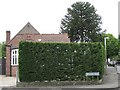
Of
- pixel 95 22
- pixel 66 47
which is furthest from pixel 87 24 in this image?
pixel 66 47

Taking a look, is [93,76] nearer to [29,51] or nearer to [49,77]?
[49,77]

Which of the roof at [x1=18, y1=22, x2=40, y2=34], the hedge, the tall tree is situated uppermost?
the tall tree

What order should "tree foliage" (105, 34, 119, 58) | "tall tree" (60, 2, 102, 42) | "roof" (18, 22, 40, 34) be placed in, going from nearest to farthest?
"roof" (18, 22, 40, 34)
"tall tree" (60, 2, 102, 42)
"tree foliage" (105, 34, 119, 58)

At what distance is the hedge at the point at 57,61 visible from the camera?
1192 inches

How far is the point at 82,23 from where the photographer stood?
8231 centimetres

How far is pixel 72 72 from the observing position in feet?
101

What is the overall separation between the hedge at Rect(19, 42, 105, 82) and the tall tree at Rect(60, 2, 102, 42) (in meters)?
49.6

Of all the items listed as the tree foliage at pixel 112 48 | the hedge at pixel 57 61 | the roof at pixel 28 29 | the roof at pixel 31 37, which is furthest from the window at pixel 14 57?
the tree foliage at pixel 112 48

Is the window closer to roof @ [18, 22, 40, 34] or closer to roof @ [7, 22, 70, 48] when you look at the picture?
roof @ [7, 22, 70, 48]

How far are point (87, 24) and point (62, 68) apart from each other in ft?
174

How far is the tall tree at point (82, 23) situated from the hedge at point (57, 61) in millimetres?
49649

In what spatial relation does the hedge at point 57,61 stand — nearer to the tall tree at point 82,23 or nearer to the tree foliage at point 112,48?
the tall tree at point 82,23

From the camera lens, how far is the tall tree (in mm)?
82062

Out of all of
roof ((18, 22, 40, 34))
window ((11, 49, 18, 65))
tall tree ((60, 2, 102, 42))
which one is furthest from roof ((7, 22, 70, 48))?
tall tree ((60, 2, 102, 42))
